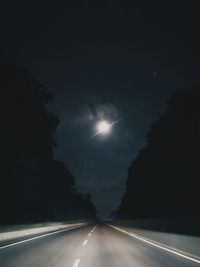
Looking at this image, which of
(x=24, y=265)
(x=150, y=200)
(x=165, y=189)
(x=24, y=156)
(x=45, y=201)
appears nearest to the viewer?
(x=24, y=265)

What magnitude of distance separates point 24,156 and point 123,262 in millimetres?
50607

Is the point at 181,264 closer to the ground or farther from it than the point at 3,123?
closer to the ground

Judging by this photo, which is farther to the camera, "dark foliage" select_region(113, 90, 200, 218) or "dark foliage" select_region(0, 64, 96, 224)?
"dark foliage" select_region(113, 90, 200, 218)

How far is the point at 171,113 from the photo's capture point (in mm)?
71688

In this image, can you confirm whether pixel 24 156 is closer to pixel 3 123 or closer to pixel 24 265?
pixel 3 123

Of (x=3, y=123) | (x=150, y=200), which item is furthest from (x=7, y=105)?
(x=150, y=200)

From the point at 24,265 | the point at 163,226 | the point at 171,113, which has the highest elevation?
the point at 171,113

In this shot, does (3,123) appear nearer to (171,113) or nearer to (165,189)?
(171,113)

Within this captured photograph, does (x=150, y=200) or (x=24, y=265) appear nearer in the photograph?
(x=24, y=265)

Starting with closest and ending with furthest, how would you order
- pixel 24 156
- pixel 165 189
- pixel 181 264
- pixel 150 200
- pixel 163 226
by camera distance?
pixel 181 264
pixel 163 226
pixel 24 156
pixel 165 189
pixel 150 200

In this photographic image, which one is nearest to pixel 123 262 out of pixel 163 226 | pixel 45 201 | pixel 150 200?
pixel 163 226

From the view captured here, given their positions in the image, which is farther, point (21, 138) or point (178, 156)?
point (178, 156)

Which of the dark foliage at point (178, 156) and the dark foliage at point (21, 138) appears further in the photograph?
the dark foliage at point (178, 156)

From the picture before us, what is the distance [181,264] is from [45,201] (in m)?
79.1
